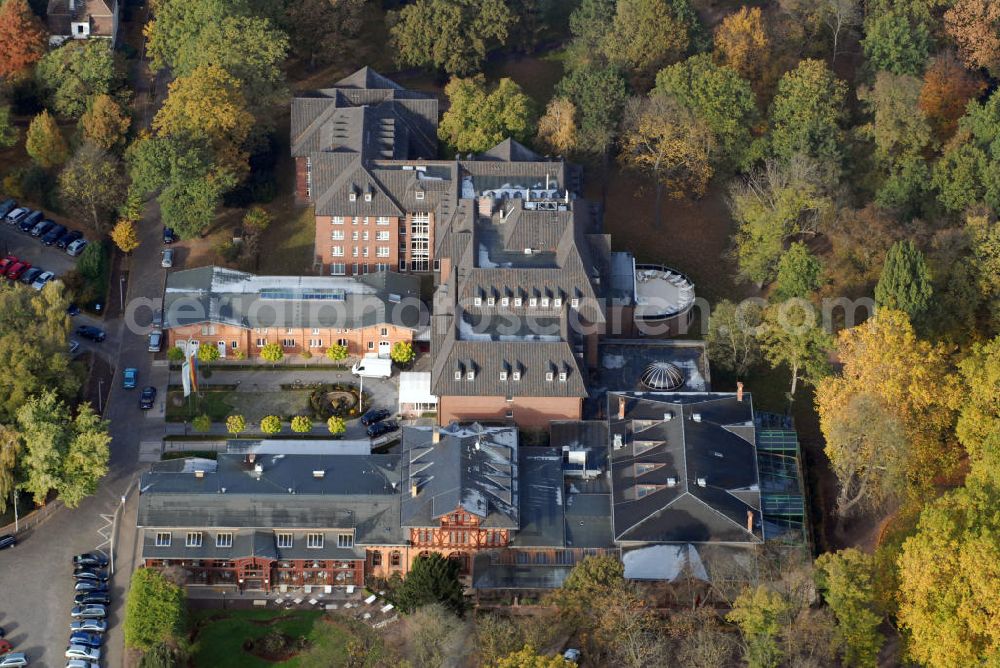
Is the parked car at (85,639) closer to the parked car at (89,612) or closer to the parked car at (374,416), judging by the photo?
the parked car at (89,612)

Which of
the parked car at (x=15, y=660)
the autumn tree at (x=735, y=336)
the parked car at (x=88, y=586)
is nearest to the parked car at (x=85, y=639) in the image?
the parked car at (x=15, y=660)

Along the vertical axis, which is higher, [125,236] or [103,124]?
[103,124]

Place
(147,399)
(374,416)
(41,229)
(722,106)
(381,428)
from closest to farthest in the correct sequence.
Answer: (381,428) < (374,416) < (147,399) < (41,229) < (722,106)

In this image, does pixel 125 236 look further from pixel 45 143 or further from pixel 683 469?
pixel 683 469

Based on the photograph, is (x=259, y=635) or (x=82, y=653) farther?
(x=259, y=635)

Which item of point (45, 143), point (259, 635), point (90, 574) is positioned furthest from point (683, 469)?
point (45, 143)

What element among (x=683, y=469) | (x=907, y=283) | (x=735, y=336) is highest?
(x=907, y=283)

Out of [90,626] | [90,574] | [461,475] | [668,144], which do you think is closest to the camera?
[90,626]

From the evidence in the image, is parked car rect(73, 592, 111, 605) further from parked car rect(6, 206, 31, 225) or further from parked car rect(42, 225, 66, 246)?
parked car rect(6, 206, 31, 225)
